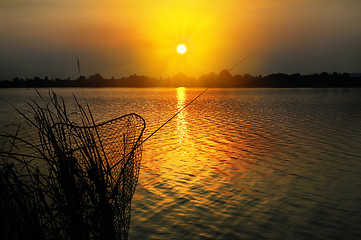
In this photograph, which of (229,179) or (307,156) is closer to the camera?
(229,179)

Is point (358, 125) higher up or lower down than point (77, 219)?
lower down

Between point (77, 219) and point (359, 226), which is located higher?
point (77, 219)

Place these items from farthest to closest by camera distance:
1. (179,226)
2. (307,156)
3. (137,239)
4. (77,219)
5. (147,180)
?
(307,156) → (147,180) → (179,226) → (137,239) → (77,219)

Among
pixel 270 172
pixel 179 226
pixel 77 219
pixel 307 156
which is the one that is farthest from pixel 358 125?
pixel 77 219

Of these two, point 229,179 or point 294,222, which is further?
point 229,179

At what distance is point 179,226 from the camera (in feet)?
27.6

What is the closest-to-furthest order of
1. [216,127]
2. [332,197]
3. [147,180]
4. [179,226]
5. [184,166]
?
[179,226]
[332,197]
[147,180]
[184,166]
[216,127]

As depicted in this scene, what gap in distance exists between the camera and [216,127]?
87.6ft

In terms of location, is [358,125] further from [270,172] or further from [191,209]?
[191,209]

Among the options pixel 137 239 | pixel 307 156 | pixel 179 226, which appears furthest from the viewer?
pixel 307 156

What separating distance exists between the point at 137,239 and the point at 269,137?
15102 mm

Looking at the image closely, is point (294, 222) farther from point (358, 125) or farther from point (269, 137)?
point (358, 125)

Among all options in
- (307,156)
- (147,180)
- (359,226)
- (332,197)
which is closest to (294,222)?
(359,226)

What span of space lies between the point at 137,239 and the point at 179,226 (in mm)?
1153
